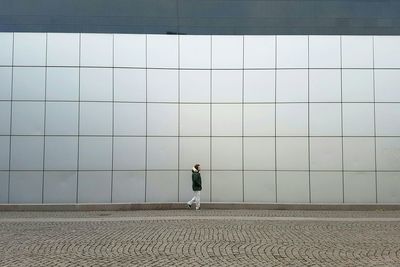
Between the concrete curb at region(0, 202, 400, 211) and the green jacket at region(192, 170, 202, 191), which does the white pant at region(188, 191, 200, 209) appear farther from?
the concrete curb at region(0, 202, 400, 211)

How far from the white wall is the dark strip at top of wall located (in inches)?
16.0

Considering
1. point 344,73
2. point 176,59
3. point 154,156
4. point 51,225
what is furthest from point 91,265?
point 344,73

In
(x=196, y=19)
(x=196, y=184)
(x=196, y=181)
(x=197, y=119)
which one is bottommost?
(x=196, y=184)

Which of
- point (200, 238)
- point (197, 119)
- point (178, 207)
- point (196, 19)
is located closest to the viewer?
point (200, 238)

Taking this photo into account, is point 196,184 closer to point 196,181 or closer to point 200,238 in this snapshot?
point 196,181

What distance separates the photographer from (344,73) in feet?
62.3

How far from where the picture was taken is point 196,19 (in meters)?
19.3

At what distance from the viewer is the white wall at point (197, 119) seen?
738 inches

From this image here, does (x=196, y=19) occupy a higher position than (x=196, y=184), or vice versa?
(x=196, y=19)

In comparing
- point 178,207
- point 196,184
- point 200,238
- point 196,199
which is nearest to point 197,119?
point 196,184

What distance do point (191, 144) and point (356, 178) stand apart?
6260mm

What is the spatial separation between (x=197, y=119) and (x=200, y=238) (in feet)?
25.5

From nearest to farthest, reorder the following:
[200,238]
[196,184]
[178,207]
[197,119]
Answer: [200,238] → [196,184] → [178,207] → [197,119]

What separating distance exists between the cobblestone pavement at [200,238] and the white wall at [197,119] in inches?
65.9
